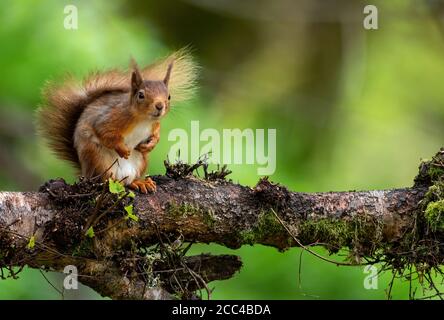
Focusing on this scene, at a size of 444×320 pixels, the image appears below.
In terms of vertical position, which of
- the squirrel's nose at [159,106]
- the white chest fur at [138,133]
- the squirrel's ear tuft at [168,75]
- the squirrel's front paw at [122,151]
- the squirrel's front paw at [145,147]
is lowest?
the squirrel's front paw at [122,151]

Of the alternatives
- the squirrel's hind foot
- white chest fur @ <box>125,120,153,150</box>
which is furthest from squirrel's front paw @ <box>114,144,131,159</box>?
the squirrel's hind foot

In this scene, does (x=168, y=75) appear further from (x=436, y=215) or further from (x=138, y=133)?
(x=436, y=215)

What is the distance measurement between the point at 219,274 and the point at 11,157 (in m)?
3.83

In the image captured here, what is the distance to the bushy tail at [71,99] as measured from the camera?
515 cm

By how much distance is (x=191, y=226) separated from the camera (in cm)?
434

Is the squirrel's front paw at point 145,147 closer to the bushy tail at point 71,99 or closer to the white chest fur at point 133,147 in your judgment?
the white chest fur at point 133,147

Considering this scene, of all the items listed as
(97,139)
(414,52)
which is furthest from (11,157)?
(414,52)

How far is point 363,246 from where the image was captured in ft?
14.7

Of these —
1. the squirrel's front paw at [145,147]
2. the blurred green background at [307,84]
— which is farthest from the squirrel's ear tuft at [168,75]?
the blurred green background at [307,84]

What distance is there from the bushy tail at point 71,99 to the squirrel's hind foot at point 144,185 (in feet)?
2.52

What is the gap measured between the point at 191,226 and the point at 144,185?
0.93ft

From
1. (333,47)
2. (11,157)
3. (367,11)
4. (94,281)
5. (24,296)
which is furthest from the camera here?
(333,47)

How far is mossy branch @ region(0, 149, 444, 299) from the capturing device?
414 cm
